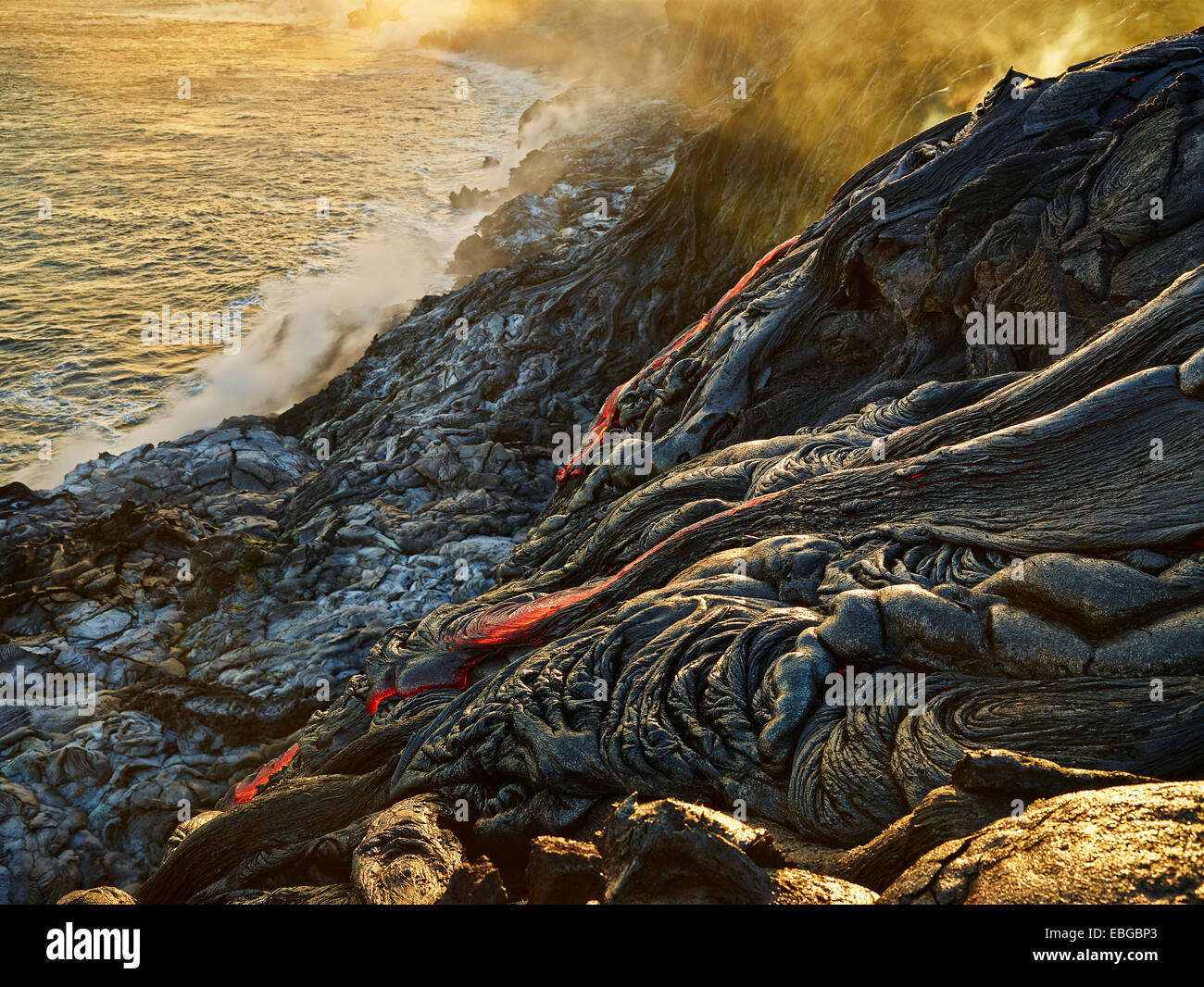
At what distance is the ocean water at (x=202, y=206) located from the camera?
3053cm

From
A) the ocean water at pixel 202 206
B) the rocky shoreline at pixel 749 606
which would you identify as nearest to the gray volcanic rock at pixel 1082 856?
the rocky shoreline at pixel 749 606

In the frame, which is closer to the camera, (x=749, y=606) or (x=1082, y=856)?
(x=1082, y=856)

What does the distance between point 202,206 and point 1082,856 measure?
54.0 meters

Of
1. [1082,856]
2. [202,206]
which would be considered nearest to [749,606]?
[1082,856]

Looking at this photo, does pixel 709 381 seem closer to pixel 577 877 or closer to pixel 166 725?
pixel 577 877

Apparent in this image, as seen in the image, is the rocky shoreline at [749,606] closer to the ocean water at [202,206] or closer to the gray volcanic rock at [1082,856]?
the gray volcanic rock at [1082,856]

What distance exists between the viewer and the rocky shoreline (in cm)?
524

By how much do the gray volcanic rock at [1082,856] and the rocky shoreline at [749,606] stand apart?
0.07 feet

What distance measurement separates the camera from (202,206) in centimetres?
4628

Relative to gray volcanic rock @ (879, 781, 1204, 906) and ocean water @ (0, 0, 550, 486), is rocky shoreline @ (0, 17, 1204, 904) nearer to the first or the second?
gray volcanic rock @ (879, 781, 1204, 906)

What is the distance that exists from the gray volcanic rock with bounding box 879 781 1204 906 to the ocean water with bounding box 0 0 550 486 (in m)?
29.2

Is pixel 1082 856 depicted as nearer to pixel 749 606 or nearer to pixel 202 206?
pixel 749 606

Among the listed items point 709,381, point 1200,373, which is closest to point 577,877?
point 1200,373

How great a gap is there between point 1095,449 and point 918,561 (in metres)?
1.88
